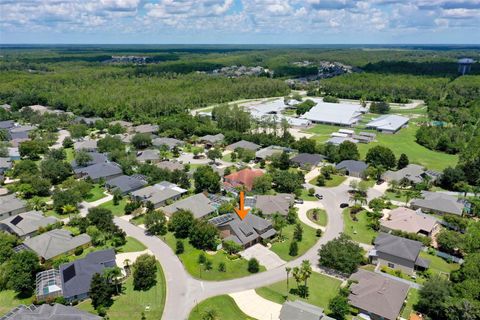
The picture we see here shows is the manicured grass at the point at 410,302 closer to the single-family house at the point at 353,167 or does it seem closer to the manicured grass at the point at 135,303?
the manicured grass at the point at 135,303

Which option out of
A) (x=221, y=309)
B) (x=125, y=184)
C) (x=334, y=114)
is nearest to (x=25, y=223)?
(x=125, y=184)

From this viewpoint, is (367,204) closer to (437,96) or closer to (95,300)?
(95,300)

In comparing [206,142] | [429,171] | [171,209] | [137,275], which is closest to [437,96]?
[429,171]

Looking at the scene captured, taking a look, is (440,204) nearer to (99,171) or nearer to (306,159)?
(306,159)

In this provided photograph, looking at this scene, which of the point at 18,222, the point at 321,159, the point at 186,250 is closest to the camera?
the point at 186,250

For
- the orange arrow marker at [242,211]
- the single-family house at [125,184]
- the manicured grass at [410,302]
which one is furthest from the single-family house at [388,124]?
the manicured grass at [410,302]

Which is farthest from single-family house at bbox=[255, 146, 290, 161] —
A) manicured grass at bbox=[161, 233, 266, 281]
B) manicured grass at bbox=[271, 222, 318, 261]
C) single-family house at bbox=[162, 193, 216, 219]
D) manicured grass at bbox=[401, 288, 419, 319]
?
manicured grass at bbox=[401, 288, 419, 319]
